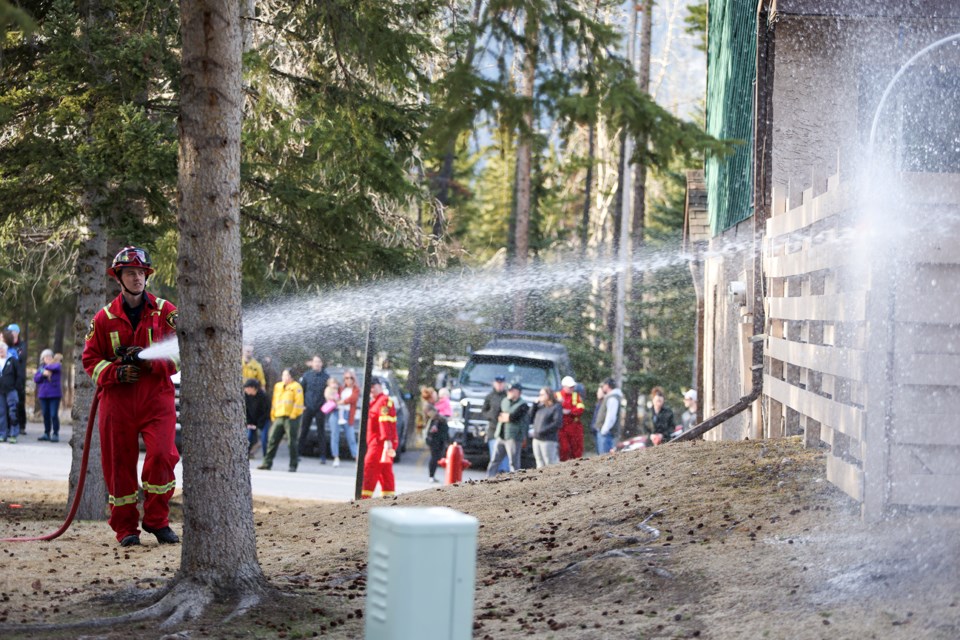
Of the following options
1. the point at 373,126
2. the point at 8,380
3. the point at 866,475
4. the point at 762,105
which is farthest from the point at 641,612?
the point at 8,380

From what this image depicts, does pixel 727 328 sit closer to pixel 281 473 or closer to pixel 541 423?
pixel 541 423

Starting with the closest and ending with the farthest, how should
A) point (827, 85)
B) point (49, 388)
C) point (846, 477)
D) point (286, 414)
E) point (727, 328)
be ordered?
1. point (846, 477)
2. point (827, 85)
3. point (727, 328)
4. point (286, 414)
5. point (49, 388)

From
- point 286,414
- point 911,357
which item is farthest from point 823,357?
point 286,414

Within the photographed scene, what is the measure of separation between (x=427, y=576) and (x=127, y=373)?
4.48 metres

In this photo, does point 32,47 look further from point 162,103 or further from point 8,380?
point 8,380

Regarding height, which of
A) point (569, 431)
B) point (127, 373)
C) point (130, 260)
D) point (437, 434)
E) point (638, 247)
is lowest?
point (437, 434)

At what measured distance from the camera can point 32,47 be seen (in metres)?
10.0

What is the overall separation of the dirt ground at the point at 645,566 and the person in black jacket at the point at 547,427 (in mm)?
7730

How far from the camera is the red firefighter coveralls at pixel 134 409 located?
26.7 ft

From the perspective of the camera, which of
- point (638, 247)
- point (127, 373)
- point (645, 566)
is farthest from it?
point (638, 247)

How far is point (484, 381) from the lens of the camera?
21.3 metres

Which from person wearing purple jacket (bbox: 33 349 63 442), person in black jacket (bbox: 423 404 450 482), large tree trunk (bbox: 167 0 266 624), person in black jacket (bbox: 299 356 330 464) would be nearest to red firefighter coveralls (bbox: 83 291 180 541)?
large tree trunk (bbox: 167 0 266 624)

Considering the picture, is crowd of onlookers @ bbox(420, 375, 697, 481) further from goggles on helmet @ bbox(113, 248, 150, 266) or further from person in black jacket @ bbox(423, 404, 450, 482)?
goggles on helmet @ bbox(113, 248, 150, 266)

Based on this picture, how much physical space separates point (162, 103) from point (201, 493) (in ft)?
18.4
